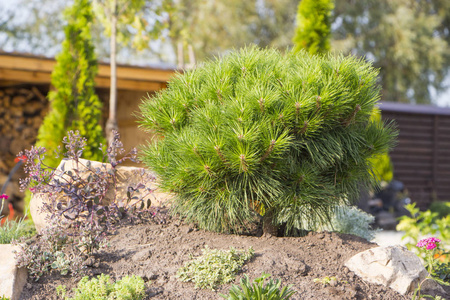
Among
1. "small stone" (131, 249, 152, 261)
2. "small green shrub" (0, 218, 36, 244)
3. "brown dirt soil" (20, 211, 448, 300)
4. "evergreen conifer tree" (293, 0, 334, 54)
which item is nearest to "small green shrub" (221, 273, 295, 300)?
"brown dirt soil" (20, 211, 448, 300)

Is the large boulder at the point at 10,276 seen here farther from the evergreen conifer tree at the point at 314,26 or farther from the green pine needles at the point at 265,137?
the evergreen conifer tree at the point at 314,26

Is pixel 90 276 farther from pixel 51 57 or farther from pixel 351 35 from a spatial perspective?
pixel 351 35

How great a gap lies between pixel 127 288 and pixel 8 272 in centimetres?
87

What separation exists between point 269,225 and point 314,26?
11.7ft

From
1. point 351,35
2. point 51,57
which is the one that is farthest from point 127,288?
point 351,35

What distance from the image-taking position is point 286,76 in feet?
9.53

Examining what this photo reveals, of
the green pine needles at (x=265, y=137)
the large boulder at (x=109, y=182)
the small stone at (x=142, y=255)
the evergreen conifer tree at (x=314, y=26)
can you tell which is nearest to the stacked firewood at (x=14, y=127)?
the large boulder at (x=109, y=182)

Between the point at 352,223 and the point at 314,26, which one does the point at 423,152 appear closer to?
the point at 314,26

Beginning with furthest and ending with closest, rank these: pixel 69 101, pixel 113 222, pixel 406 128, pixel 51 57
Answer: pixel 406 128 → pixel 51 57 → pixel 69 101 → pixel 113 222

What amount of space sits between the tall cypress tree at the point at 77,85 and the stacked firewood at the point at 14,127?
2.22 meters

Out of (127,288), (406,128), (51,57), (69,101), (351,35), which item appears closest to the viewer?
(127,288)

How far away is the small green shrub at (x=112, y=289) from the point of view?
2.42 metres

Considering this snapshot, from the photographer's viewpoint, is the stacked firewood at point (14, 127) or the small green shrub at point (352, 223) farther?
the stacked firewood at point (14, 127)

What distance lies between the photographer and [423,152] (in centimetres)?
1009
